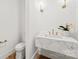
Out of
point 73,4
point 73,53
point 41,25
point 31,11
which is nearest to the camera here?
point 73,53

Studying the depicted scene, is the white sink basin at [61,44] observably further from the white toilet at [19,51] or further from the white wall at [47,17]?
the white toilet at [19,51]

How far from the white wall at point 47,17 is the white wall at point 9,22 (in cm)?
58

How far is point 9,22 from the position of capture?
2.51 meters

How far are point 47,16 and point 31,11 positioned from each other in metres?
0.55

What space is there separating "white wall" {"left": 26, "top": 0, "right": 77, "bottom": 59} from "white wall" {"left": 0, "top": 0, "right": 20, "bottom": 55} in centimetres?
58

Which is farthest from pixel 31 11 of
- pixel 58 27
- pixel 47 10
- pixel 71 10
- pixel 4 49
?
pixel 4 49

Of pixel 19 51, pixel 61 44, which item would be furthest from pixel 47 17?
pixel 19 51

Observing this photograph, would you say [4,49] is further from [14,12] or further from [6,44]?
[14,12]

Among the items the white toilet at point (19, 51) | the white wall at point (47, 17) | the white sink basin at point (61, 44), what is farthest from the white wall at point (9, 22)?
the white sink basin at point (61, 44)

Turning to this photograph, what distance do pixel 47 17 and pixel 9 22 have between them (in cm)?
111

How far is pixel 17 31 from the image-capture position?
110 inches

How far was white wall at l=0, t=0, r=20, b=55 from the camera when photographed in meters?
2.32

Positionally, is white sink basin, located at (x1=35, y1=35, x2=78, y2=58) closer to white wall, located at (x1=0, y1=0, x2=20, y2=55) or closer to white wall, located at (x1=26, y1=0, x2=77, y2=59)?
white wall, located at (x1=26, y1=0, x2=77, y2=59)

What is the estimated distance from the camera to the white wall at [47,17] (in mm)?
2240
